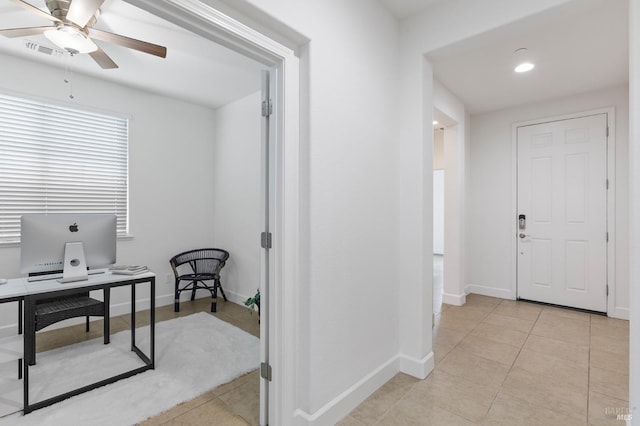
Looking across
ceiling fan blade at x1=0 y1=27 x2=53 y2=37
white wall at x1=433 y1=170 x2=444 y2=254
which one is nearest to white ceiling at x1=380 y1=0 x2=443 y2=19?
ceiling fan blade at x1=0 y1=27 x2=53 y2=37

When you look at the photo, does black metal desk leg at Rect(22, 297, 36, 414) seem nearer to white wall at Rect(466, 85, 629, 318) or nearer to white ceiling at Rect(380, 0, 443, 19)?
white ceiling at Rect(380, 0, 443, 19)

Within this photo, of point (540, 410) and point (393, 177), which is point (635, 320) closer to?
point (540, 410)

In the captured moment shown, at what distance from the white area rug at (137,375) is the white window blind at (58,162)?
142 cm

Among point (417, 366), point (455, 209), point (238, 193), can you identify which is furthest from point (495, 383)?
point (238, 193)

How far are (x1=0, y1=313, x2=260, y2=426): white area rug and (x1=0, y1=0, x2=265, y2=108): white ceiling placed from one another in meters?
2.59

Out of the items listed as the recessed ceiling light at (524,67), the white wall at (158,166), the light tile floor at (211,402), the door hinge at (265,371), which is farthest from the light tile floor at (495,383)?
the recessed ceiling light at (524,67)

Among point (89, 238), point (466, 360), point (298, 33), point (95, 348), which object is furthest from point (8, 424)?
point (466, 360)

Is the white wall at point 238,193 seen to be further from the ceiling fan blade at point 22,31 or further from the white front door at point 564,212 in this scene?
the white front door at point 564,212

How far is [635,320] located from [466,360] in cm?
131

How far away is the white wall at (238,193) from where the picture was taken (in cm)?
399

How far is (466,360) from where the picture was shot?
2596mm

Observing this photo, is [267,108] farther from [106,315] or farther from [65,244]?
[106,315]

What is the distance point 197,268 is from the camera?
14.3 feet

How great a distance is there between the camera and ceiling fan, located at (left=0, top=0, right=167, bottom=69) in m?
1.84
